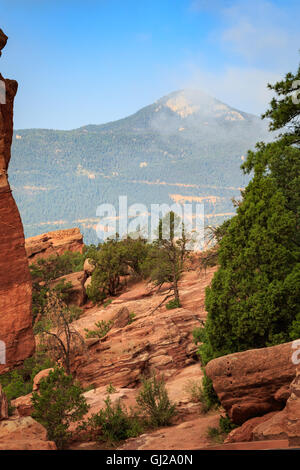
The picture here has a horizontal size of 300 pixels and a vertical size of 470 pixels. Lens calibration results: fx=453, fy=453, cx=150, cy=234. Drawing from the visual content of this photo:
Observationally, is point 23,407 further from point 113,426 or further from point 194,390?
point 194,390

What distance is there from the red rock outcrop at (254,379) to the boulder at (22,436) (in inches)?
147

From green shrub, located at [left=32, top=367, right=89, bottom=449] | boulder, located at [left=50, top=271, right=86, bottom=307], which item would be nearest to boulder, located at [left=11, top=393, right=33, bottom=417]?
green shrub, located at [left=32, top=367, right=89, bottom=449]

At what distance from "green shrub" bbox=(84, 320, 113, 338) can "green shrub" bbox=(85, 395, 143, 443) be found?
867 cm

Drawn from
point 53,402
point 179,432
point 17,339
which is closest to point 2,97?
point 17,339

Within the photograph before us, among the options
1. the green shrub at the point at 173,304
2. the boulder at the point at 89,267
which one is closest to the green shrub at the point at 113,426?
the green shrub at the point at 173,304

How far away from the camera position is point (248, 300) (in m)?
10.1

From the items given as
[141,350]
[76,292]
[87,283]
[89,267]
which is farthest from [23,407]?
[89,267]

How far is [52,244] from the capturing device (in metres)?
58.3

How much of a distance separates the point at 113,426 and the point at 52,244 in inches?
1829

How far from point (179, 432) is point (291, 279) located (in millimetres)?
5606

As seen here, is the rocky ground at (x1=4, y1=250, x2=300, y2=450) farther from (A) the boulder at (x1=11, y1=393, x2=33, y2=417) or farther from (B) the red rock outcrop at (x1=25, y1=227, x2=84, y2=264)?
(B) the red rock outcrop at (x1=25, y1=227, x2=84, y2=264)

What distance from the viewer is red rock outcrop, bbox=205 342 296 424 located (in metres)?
8.24

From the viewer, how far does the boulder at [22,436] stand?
6258 mm

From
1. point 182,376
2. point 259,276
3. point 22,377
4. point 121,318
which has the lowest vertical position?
point 22,377
